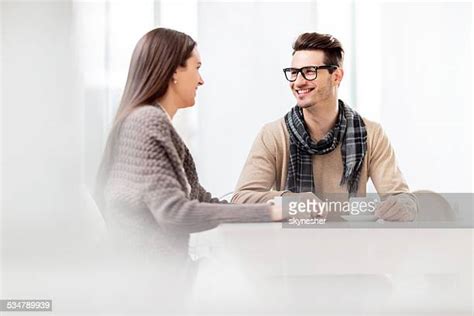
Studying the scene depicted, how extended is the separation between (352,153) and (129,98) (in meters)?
0.49

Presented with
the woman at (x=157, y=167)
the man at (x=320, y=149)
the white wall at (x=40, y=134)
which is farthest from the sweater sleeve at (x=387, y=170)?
the white wall at (x=40, y=134)

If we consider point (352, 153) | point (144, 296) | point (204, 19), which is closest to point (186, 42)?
point (204, 19)

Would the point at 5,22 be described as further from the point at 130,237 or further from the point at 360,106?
the point at 360,106

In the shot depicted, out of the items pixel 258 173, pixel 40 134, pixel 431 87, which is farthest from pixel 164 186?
pixel 431 87

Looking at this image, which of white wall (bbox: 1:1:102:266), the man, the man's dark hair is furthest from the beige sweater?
white wall (bbox: 1:1:102:266)

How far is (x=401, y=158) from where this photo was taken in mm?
1518

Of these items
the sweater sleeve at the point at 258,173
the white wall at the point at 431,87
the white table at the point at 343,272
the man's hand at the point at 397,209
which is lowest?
the white table at the point at 343,272

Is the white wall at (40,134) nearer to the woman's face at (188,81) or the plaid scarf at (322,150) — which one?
the woman's face at (188,81)

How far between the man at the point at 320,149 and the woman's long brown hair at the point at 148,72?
9.2 inches

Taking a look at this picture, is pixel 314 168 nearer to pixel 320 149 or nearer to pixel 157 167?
pixel 320 149

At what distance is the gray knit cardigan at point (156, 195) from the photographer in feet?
4.66

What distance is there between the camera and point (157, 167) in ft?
4.66

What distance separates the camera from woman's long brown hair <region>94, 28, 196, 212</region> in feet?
4.83

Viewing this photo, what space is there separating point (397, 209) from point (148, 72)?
61 centimetres
